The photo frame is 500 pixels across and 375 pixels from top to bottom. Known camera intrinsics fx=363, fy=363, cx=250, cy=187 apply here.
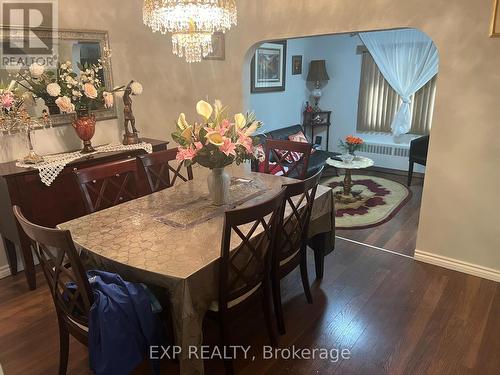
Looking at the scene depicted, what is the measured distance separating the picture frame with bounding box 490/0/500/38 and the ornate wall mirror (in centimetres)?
292

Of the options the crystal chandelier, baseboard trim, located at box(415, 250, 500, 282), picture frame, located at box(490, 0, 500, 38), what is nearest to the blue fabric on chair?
the crystal chandelier

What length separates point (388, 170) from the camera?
231 inches

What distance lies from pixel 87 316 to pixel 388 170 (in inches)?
207

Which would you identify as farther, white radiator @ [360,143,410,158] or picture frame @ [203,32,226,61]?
white radiator @ [360,143,410,158]

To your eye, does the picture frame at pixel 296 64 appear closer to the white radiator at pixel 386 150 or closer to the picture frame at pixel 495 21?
the white radiator at pixel 386 150

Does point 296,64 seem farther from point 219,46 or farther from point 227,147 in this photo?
point 227,147

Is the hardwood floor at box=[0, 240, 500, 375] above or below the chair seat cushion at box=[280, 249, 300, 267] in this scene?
below

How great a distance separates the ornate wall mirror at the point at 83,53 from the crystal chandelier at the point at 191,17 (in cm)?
109

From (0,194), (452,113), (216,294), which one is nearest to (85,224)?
(216,294)

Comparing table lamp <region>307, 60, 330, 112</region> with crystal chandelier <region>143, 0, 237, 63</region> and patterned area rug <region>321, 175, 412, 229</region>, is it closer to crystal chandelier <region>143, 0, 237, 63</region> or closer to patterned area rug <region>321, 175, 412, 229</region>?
patterned area rug <region>321, 175, 412, 229</region>

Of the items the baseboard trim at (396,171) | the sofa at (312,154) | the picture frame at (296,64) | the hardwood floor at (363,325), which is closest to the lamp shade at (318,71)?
the picture frame at (296,64)

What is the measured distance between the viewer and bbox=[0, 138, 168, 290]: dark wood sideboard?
98.5 inches

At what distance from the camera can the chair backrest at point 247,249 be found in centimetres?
160

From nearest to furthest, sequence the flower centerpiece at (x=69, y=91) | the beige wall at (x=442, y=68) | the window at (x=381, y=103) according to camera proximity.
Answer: the beige wall at (x=442, y=68), the flower centerpiece at (x=69, y=91), the window at (x=381, y=103)
